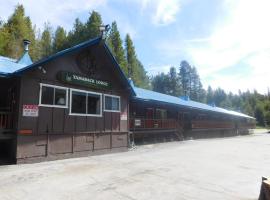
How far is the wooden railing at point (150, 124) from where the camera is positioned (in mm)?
20328

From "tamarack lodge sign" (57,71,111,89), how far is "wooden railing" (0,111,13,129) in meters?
3.03

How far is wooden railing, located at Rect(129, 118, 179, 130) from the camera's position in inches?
800

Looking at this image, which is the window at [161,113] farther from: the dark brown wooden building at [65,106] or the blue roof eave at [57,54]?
the blue roof eave at [57,54]

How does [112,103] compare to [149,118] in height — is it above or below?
above

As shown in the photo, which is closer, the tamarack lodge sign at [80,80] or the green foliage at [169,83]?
the tamarack lodge sign at [80,80]

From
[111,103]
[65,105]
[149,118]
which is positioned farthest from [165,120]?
[65,105]

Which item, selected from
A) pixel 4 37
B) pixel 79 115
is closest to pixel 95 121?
pixel 79 115

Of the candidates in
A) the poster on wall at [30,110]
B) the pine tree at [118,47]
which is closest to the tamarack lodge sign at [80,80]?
the poster on wall at [30,110]

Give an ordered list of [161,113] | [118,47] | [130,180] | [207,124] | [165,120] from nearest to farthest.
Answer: [130,180]
[165,120]
[161,113]
[207,124]
[118,47]

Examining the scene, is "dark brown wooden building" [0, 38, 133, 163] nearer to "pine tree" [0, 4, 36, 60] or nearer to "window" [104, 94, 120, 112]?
"window" [104, 94, 120, 112]

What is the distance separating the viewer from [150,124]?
22625 millimetres

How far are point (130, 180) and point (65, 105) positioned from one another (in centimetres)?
642

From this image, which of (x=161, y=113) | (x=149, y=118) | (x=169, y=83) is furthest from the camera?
(x=169, y=83)

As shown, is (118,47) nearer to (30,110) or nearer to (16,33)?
(16,33)
